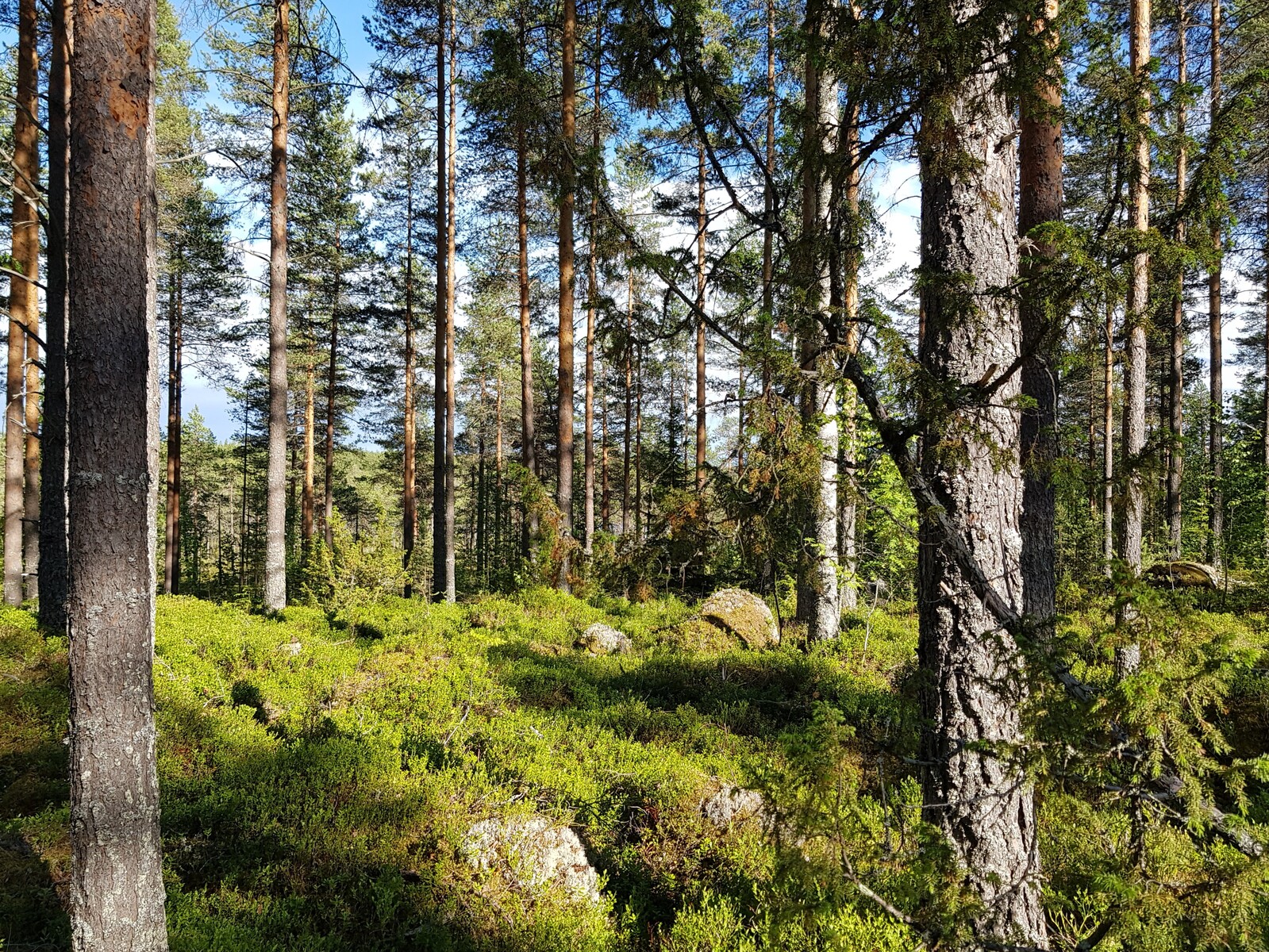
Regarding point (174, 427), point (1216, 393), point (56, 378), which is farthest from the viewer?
point (174, 427)

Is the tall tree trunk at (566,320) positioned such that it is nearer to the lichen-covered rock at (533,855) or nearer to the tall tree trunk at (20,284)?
the lichen-covered rock at (533,855)

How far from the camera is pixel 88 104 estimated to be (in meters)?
2.91

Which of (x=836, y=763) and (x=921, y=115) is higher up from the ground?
(x=921, y=115)

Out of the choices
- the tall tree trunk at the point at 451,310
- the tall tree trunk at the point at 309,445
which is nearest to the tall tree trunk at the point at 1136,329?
the tall tree trunk at the point at 451,310

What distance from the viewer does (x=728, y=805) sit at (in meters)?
4.65

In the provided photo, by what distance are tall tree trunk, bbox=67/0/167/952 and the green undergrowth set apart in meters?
0.63

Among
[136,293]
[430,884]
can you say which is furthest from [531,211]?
[430,884]

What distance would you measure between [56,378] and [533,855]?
8703 millimetres

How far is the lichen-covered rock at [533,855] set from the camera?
3932 millimetres

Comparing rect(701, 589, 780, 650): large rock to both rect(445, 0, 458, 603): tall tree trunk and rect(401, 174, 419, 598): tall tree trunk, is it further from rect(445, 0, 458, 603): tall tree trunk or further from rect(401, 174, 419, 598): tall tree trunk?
rect(401, 174, 419, 598): tall tree trunk

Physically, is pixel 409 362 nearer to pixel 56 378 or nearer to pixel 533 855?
pixel 56 378

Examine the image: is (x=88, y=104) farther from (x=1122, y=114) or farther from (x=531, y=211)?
(x=531, y=211)

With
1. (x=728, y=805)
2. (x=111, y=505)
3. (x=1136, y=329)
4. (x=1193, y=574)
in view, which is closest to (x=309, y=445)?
(x=111, y=505)

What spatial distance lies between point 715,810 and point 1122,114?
464cm
